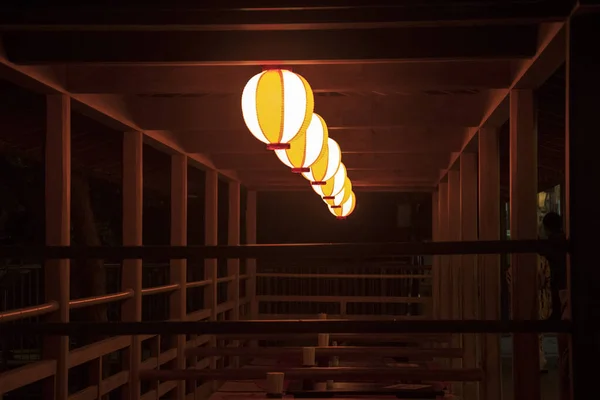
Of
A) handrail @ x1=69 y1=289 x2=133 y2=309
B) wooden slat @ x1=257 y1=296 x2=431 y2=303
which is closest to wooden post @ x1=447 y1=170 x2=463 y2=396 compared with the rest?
wooden slat @ x1=257 y1=296 x2=431 y2=303

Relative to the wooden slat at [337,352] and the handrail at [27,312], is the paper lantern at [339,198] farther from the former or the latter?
the handrail at [27,312]

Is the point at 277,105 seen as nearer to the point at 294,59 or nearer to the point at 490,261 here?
the point at 294,59

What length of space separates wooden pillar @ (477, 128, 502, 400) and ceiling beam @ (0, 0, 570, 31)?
334 cm

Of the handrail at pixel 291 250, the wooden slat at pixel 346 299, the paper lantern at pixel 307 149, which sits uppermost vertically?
the paper lantern at pixel 307 149

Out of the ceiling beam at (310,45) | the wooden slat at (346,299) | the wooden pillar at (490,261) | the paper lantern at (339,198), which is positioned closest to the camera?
the ceiling beam at (310,45)

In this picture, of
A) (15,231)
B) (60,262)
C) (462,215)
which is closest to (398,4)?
(60,262)

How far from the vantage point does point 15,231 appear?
705 cm

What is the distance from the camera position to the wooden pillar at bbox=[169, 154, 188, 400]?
8.80 metres

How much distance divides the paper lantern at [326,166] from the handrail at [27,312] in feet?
8.11

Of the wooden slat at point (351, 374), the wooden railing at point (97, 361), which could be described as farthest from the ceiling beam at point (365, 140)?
the wooden slat at point (351, 374)

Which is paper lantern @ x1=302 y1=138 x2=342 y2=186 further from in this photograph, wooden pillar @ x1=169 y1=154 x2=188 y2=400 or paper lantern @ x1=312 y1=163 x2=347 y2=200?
wooden pillar @ x1=169 y1=154 x2=188 y2=400

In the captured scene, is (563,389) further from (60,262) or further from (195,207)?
(195,207)

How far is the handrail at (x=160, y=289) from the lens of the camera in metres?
7.65

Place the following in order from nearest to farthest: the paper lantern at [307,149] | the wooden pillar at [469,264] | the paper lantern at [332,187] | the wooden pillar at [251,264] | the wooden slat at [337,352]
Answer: the paper lantern at [307,149] < the wooden slat at [337,352] < the paper lantern at [332,187] < the wooden pillar at [469,264] < the wooden pillar at [251,264]
